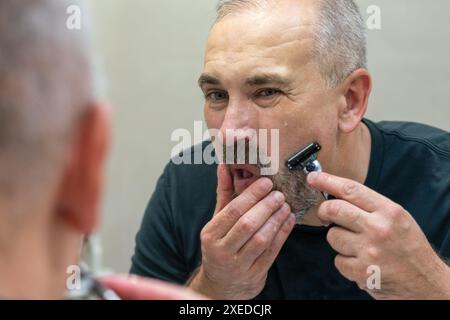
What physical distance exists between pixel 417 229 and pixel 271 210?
0.23m

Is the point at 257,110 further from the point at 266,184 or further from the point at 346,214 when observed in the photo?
the point at 346,214

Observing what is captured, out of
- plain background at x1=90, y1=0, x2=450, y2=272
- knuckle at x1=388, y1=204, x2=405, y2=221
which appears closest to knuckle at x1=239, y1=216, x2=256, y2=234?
knuckle at x1=388, y1=204, x2=405, y2=221

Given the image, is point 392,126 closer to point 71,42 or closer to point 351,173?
point 351,173

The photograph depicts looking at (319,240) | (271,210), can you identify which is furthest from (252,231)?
(319,240)

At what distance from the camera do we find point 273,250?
1.01 m

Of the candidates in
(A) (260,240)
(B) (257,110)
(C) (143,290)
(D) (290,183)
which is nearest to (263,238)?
(A) (260,240)

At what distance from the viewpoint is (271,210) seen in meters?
0.99

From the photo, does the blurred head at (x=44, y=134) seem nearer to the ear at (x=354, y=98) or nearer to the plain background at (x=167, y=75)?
the ear at (x=354, y=98)

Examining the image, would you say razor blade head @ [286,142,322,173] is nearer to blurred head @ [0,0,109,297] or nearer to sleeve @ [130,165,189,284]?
sleeve @ [130,165,189,284]

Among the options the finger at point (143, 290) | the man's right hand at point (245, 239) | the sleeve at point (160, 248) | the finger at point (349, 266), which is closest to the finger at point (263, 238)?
the man's right hand at point (245, 239)

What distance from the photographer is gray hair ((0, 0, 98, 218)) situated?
362mm

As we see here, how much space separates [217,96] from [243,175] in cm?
15

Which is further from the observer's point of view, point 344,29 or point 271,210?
point 344,29

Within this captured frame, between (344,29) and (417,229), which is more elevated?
(344,29)
